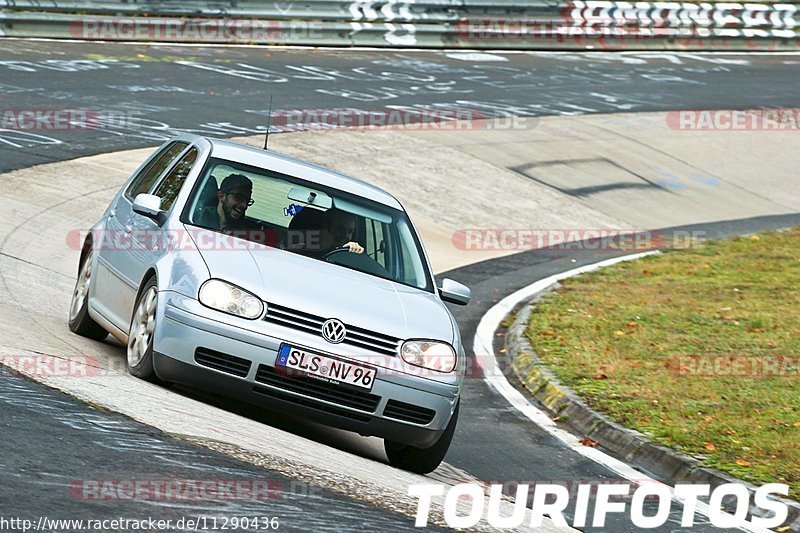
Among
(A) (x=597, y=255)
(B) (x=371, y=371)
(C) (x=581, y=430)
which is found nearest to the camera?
(B) (x=371, y=371)

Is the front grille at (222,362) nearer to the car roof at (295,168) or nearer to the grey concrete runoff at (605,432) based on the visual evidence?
the car roof at (295,168)

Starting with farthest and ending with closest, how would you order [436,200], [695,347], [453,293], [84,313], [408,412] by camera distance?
[436,200] → [695,347] → [84,313] → [453,293] → [408,412]

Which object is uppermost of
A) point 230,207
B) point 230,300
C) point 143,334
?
point 230,207

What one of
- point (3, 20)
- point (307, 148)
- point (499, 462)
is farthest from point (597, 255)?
point (3, 20)

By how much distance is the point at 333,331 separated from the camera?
7199 mm

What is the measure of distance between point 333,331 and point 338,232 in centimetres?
134

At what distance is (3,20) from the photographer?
24406 mm

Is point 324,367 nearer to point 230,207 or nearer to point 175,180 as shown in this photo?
point 230,207

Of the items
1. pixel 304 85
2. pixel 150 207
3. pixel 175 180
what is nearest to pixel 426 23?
pixel 304 85

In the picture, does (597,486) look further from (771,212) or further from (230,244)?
(771,212)

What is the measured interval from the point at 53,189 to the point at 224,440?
9256 millimetres

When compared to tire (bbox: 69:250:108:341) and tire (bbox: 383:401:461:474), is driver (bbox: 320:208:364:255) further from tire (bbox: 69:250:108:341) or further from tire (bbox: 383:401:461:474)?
tire (bbox: 69:250:108:341)

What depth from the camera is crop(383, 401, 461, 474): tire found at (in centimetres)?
762

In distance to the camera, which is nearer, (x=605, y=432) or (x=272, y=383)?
(x=272, y=383)
